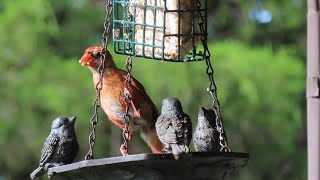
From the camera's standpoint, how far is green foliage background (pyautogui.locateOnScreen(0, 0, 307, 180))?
6.21m

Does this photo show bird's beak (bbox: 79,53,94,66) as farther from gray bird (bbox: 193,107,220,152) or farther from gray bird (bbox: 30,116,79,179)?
gray bird (bbox: 193,107,220,152)

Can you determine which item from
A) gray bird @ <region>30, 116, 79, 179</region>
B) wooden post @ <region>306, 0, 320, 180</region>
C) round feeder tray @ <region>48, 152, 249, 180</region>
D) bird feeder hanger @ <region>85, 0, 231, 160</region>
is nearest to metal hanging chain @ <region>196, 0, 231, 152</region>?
bird feeder hanger @ <region>85, 0, 231, 160</region>

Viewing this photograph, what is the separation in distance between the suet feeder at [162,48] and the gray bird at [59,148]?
0.37 ft

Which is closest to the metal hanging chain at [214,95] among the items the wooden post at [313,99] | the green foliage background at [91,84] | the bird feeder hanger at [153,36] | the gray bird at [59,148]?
the bird feeder hanger at [153,36]

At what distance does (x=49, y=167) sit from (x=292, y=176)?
3.86 metres

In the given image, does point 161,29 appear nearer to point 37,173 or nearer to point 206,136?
point 206,136

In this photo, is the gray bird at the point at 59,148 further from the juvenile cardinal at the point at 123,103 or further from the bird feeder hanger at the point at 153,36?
the juvenile cardinal at the point at 123,103

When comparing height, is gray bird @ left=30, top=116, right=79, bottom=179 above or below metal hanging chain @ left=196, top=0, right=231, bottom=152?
below

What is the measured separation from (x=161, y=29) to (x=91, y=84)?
2297 mm

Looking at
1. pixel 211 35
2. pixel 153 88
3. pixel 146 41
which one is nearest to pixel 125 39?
pixel 146 41

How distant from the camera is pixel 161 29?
3.88 metres

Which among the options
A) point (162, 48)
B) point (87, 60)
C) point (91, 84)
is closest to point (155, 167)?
point (162, 48)

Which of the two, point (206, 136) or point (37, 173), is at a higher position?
point (206, 136)

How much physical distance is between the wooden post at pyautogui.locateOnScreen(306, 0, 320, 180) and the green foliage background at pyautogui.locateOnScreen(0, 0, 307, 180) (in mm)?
2102
